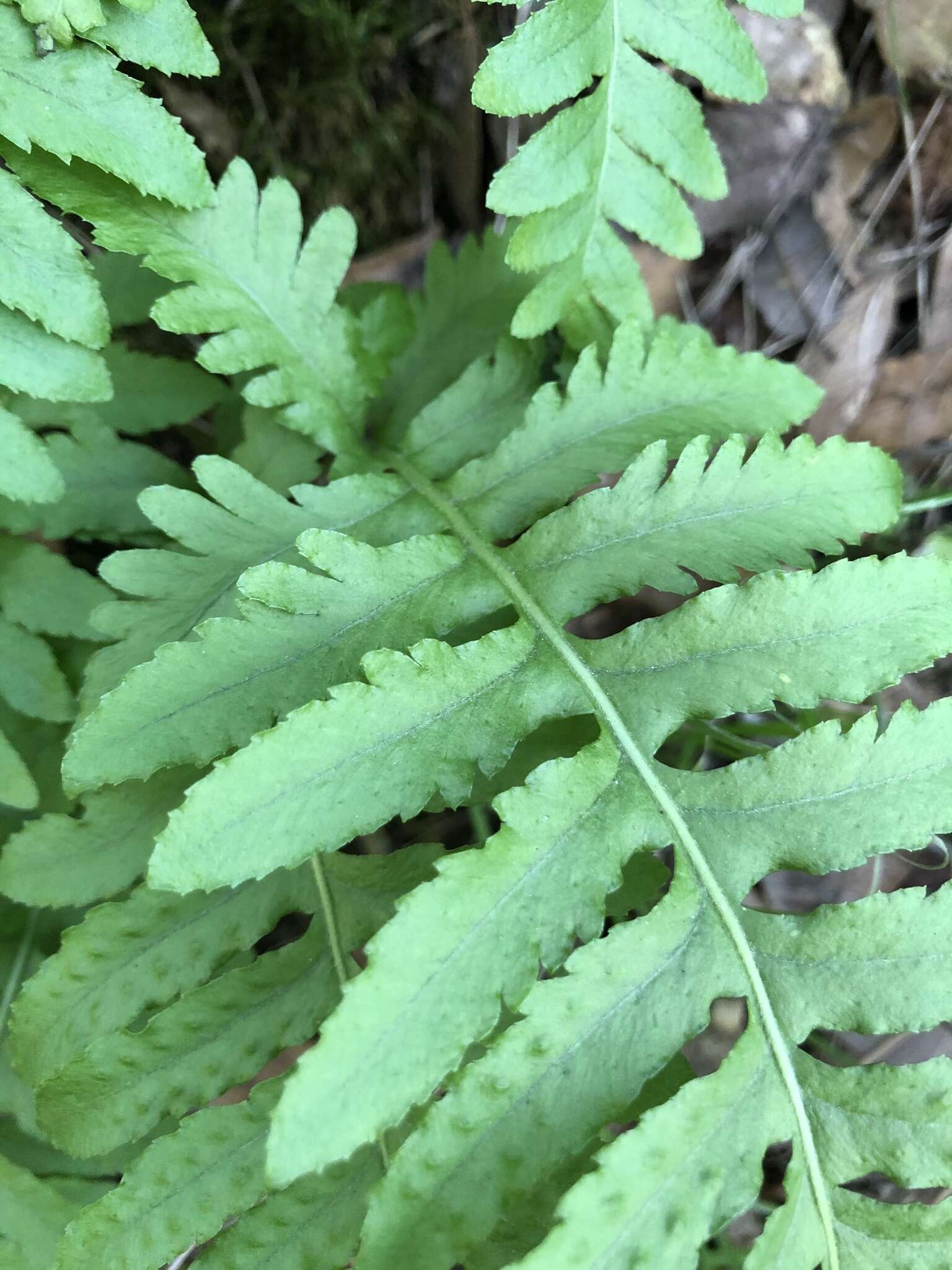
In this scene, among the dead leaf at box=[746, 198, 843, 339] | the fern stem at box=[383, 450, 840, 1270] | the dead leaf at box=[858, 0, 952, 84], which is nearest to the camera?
the fern stem at box=[383, 450, 840, 1270]

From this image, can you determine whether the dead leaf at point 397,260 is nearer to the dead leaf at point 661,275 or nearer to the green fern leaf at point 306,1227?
the dead leaf at point 661,275

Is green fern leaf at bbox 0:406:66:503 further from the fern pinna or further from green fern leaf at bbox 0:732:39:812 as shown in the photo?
green fern leaf at bbox 0:732:39:812

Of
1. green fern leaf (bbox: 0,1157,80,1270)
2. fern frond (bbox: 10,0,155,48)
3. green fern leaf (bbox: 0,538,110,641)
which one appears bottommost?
green fern leaf (bbox: 0,1157,80,1270)

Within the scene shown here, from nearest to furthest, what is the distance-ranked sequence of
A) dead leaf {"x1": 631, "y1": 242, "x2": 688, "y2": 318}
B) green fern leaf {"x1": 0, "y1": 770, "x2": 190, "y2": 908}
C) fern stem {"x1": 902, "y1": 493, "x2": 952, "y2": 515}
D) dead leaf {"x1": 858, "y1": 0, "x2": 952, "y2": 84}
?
green fern leaf {"x1": 0, "y1": 770, "x2": 190, "y2": 908} → fern stem {"x1": 902, "y1": 493, "x2": 952, "y2": 515} → dead leaf {"x1": 858, "y1": 0, "x2": 952, "y2": 84} → dead leaf {"x1": 631, "y1": 242, "x2": 688, "y2": 318}

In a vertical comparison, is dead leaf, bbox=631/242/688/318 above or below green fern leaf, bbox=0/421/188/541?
below

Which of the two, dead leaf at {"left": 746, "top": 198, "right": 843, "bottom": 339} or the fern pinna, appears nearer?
the fern pinna

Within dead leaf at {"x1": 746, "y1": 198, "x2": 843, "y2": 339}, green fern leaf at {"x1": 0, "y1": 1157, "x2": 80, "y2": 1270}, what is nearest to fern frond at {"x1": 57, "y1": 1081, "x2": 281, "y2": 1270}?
green fern leaf at {"x1": 0, "y1": 1157, "x2": 80, "y2": 1270}

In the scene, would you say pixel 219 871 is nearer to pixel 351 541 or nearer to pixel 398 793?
pixel 398 793
